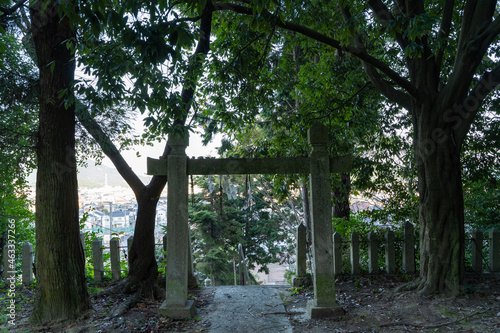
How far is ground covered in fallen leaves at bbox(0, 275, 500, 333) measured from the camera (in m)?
5.29

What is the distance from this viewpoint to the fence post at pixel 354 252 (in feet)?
25.6

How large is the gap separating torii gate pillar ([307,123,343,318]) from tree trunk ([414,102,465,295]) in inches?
70.6

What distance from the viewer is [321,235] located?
231 inches

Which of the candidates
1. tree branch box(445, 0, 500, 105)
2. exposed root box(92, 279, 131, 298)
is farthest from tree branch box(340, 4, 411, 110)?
exposed root box(92, 279, 131, 298)

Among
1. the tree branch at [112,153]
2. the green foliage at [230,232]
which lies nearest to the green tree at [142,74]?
the tree branch at [112,153]

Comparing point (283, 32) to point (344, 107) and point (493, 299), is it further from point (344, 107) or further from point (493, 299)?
point (493, 299)

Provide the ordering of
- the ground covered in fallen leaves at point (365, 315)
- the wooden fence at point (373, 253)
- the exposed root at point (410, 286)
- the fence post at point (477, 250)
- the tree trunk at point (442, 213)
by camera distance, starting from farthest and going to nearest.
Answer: the wooden fence at point (373, 253) < the fence post at point (477, 250) < the exposed root at point (410, 286) < the tree trunk at point (442, 213) < the ground covered in fallen leaves at point (365, 315)

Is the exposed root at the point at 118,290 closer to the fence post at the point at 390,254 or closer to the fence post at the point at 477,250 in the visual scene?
the fence post at the point at 390,254

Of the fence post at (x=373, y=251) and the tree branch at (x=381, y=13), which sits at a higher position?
the tree branch at (x=381, y=13)

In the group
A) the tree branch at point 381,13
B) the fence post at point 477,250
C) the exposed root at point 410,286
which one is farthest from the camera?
the fence post at point 477,250

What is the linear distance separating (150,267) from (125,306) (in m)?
1.16

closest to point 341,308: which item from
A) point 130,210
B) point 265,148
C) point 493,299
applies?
point 493,299

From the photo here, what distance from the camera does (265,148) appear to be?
7.98m

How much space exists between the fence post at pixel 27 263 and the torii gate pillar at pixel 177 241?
3.95 meters
